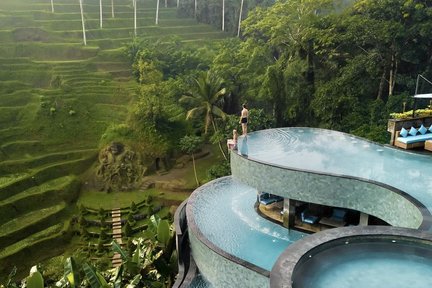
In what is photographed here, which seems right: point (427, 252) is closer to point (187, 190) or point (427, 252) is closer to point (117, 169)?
point (187, 190)

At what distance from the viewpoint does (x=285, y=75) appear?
68.9 feet

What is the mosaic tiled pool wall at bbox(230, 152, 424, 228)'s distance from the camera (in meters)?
7.38

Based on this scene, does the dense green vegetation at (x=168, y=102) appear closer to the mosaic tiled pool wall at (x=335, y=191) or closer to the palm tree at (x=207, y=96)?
the palm tree at (x=207, y=96)

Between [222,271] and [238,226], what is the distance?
96.0 inches

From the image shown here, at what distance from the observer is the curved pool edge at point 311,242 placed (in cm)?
437

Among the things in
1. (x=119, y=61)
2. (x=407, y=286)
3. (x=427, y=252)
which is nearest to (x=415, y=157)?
(x=427, y=252)

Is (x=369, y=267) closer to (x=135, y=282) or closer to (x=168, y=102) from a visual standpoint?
(x=135, y=282)

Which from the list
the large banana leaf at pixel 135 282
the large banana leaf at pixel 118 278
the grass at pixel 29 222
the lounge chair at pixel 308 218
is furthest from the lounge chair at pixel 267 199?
the grass at pixel 29 222

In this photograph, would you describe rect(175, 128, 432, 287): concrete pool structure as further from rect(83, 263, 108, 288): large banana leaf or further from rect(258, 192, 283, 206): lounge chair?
rect(83, 263, 108, 288): large banana leaf

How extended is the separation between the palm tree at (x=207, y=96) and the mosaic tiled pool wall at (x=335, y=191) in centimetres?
1219

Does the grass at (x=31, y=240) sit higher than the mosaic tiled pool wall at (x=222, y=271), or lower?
lower

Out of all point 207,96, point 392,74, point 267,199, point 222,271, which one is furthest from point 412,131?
point 207,96

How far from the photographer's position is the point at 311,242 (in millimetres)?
5016

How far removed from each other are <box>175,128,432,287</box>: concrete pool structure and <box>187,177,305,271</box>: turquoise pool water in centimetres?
2
